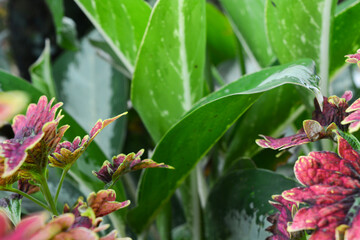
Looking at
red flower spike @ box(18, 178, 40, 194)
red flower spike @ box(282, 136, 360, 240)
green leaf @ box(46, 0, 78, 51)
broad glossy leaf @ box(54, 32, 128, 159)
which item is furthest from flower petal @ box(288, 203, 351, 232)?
green leaf @ box(46, 0, 78, 51)

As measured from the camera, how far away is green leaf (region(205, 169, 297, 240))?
1.43ft

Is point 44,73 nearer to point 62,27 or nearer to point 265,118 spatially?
point 62,27

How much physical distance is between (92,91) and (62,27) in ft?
0.43

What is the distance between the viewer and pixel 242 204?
48 cm

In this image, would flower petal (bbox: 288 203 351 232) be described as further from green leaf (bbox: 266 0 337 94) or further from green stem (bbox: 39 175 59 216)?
green leaf (bbox: 266 0 337 94)

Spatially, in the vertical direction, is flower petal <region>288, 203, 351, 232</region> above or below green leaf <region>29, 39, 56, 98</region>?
below

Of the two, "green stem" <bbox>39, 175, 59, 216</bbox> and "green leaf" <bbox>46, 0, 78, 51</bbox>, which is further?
"green leaf" <bbox>46, 0, 78, 51</bbox>

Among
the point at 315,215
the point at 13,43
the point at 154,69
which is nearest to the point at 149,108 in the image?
the point at 154,69

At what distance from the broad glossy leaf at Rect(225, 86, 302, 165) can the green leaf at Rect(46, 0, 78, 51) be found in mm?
392

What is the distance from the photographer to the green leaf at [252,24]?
0.63 m

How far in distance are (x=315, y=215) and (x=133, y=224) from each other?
0.31 meters

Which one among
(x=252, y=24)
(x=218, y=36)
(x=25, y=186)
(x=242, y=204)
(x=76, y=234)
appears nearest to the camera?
(x=76, y=234)

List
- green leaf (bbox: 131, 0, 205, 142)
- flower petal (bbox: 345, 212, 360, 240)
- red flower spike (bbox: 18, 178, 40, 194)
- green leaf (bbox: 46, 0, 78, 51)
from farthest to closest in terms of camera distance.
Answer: green leaf (bbox: 46, 0, 78, 51)
green leaf (bbox: 131, 0, 205, 142)
red flower spike (bbox: 18, 178, 40, 194)
flower petal (bbox: 345, 212, 360, 240)

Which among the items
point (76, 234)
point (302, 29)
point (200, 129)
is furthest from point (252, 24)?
point (76, 234)
